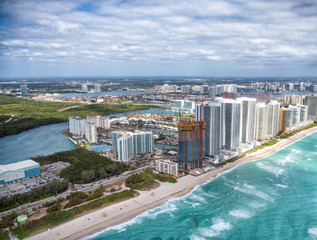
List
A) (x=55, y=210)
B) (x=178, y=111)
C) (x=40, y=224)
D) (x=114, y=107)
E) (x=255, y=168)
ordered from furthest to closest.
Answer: (x=114, y=107), (x=178, y=111), (x=255, y=168), (x=55, y=210), (x=40, y=224)

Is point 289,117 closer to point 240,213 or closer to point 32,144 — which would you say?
point 240,213

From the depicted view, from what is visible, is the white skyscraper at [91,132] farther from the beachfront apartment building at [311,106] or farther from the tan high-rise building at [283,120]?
the beachfront apartment building at [311,106]

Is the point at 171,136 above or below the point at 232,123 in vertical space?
below

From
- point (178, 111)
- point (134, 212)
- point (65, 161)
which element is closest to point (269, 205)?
point (134, 212)

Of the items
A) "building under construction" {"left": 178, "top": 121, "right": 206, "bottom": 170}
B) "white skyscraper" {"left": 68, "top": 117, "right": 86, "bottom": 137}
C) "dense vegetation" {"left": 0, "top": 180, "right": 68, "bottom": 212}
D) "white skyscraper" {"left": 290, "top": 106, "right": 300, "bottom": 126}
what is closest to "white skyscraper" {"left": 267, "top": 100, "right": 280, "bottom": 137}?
"white skyscraper" {"left": 290, "top": 106, "right": 300, "bottom": 126}

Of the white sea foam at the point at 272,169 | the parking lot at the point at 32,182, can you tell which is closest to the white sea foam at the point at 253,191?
the white sea foam at the point at 272,169

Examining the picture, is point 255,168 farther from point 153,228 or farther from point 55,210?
point 55,210

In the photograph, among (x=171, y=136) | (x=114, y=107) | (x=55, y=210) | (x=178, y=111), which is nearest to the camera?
(x=55, y=210)
